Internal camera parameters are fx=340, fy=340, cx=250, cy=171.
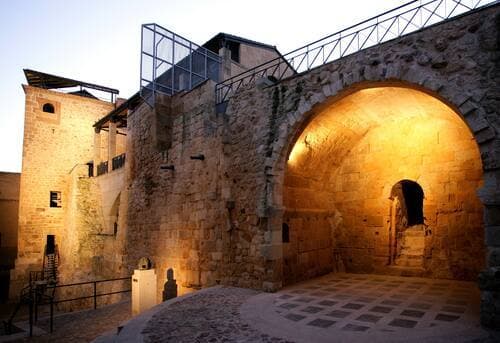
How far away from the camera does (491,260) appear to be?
4184 millimetres

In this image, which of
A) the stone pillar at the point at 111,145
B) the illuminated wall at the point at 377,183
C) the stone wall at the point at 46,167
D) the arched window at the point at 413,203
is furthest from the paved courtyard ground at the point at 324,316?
the stone wall at the point at 46,167

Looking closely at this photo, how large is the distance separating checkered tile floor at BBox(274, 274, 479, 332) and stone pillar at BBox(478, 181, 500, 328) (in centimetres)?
40

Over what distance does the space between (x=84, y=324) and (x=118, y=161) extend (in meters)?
8.72

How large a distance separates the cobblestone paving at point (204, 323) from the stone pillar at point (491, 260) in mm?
→ 2465

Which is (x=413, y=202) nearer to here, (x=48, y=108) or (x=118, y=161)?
(x=118, y=161)

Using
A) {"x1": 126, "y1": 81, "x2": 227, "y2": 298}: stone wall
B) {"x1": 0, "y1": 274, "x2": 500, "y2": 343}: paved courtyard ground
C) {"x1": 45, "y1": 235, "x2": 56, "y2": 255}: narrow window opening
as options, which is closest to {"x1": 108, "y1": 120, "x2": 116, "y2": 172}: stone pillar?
{"x1": 126, "y1": 81, "x2": 227, "y2": 298}: stone wall

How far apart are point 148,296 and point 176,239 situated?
1.65 meters

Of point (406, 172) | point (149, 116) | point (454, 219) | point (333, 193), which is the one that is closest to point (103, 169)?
point (149, 116)

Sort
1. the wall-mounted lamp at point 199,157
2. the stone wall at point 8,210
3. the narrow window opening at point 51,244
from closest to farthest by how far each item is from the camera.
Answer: the wall-mounted lamp at point 199,157 < the narrow window opening at point 51,244 < the stone wall at point 8,210

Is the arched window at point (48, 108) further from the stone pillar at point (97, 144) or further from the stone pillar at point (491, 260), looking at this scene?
Answer: the stone pillar at point (491, 260)

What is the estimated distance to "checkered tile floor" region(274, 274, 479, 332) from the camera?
4.42 m

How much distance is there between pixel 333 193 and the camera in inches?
357

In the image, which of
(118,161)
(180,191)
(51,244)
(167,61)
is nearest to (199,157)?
(180,191)

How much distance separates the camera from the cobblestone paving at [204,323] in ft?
13.2
